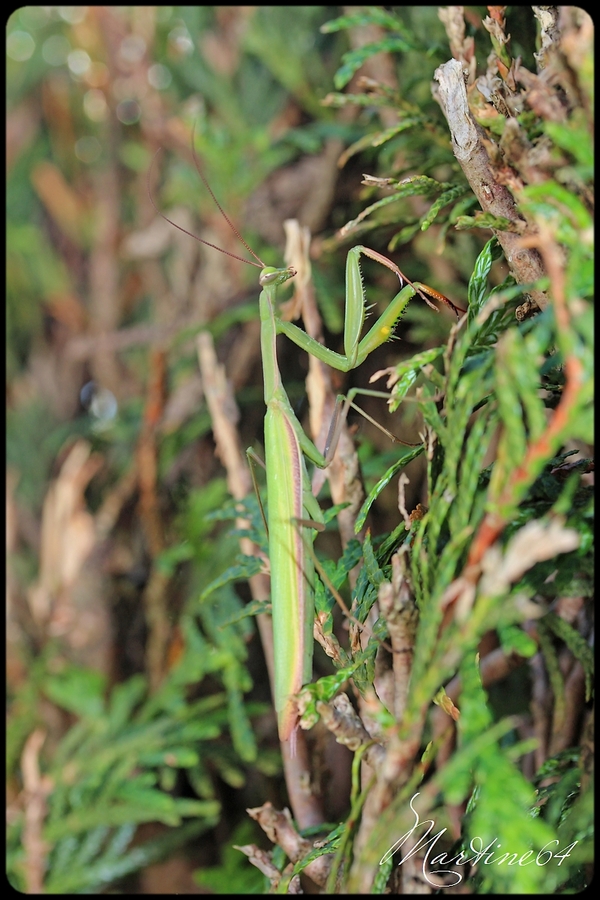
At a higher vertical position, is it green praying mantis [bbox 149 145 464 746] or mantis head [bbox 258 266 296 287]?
mantis head [bbox 258 266 296 287]

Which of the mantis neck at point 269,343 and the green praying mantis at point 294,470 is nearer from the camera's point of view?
the green praying mantis at point 294,470

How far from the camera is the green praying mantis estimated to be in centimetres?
99

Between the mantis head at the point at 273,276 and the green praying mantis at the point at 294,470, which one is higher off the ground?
the mantis head at the point at 273,276

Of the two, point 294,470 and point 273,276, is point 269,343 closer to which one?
point 273,276

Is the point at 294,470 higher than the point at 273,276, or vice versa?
Result: the point at 273,276

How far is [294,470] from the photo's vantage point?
1172 millimetres

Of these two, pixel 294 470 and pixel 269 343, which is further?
pixel 269 343

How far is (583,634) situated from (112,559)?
150cm

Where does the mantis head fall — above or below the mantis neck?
above

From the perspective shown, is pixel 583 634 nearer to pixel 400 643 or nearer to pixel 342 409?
pixel 400 643

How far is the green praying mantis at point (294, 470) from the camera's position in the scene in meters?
0.99

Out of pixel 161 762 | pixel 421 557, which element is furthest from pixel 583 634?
pixel 161 762

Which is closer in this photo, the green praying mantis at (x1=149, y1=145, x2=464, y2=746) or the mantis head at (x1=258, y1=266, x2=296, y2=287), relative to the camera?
the green praying mantis at (x1=149, y1=145, x2=464, y2=746)

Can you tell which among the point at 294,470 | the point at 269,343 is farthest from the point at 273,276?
the point at 294,470
